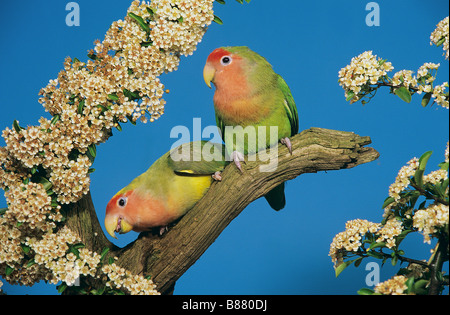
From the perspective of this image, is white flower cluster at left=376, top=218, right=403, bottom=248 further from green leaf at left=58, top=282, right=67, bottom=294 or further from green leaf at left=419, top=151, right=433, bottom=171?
green leaf at left=58, top=282, right=67, bottom=294

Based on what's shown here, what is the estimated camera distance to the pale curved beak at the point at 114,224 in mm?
2680

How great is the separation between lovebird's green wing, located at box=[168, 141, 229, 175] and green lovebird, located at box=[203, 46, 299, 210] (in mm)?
118

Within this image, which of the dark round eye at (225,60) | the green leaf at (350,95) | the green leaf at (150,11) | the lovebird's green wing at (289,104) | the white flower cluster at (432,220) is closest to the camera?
the white flower cluster at (432,220)

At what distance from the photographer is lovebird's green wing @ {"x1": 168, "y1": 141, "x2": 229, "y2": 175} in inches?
106

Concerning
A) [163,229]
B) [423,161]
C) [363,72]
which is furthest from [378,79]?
[163,229]

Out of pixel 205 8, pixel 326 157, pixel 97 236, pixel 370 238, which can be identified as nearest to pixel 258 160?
pixel 326 157

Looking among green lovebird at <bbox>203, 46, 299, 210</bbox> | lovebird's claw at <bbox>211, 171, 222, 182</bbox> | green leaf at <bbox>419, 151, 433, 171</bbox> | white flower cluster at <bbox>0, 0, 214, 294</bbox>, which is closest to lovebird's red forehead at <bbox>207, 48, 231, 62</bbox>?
green lovebird at <bbox>203, 46, 299, 210</bbox>

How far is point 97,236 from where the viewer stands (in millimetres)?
2656

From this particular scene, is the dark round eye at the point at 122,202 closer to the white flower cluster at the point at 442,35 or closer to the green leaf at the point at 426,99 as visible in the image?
the green leaf at the point at 426,99

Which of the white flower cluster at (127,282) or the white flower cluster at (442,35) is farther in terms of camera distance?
the white flower cluster at (127,282)

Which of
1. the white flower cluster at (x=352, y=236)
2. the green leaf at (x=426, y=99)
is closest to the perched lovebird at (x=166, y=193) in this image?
the white flower cluster at (x=352, y=236)

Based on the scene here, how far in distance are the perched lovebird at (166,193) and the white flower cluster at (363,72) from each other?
0.88 meters

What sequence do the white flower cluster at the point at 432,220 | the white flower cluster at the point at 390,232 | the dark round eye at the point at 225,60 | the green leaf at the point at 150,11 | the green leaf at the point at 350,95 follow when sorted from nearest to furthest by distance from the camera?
the white flower cluster at the point at 432,220
the white flower cluster at the point at 390,232
the green leaf at the point at 350,95
the green leaf at the point at 150,11
the dark round eye at the point at 225,60

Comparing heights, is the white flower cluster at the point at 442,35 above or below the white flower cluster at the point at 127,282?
above
